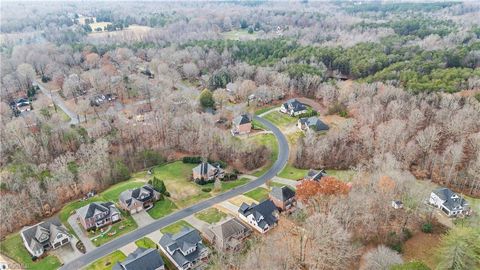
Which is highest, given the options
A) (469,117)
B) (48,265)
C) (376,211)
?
(469,117)

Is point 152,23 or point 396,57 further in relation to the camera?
point 152,23

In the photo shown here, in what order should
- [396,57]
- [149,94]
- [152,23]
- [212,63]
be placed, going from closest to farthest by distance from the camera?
[149,94] < [396,57] < [212,63] < [152,23]

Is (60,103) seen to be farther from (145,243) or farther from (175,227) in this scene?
(145,243)

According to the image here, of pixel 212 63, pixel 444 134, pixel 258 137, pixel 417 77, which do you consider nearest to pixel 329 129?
pixel 258 137

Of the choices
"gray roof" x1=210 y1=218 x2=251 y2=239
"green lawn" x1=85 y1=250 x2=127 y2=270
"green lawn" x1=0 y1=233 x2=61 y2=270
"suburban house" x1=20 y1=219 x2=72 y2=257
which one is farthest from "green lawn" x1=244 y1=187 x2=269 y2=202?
"green lawn" x1=0 y1=233 x2=61 y2=270

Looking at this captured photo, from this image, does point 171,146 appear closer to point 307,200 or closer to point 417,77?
point 307,200

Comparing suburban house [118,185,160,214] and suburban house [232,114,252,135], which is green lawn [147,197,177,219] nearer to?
suburban house [118,185,160,214]
